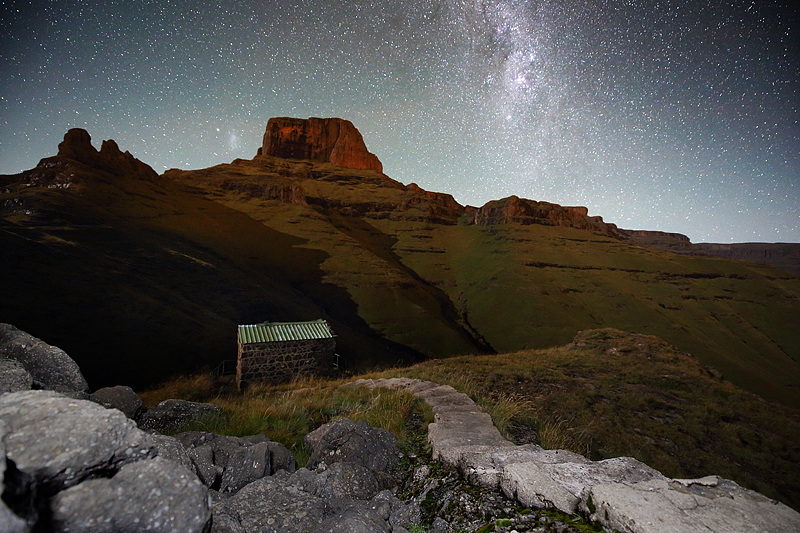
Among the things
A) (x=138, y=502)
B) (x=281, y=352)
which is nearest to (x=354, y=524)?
(x=138, y=502)

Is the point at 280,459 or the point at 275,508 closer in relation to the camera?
the point at 275,508

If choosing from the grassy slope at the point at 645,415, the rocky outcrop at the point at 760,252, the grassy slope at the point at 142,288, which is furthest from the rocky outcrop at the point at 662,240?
the grassy slope at the point at 645,415

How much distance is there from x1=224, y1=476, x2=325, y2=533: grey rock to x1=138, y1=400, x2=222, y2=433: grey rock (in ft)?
11.8

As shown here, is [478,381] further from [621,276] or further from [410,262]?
[621,276]

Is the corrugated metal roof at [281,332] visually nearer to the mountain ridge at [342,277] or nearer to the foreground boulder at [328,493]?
the mountain ridge at [342,277]

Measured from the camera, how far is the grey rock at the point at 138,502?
1471mm

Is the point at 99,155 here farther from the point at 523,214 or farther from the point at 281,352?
the point at 523,214

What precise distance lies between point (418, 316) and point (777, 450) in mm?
35239

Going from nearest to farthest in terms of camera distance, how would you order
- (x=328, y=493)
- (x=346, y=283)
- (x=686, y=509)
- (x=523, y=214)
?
1. (x=686, y=509)
2. (x=328, y=493)
3. (x=346, y=283)
4. (x=523, y=214)

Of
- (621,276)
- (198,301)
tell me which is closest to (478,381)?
(198,301)

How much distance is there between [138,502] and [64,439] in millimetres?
473

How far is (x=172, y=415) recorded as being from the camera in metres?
6.24

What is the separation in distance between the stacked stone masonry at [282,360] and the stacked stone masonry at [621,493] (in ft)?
48.5

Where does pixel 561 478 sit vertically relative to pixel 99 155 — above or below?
below
